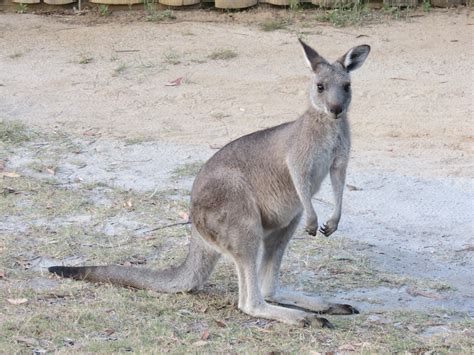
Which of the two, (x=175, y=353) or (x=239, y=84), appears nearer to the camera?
(x=175, y=353)

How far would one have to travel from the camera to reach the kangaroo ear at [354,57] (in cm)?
545

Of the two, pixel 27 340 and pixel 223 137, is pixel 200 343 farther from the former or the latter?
pixel 223 137

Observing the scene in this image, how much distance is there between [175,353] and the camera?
480cm

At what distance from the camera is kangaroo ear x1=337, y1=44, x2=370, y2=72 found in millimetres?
5445

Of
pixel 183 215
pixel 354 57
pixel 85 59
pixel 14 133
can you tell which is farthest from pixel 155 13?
pixel 354 57

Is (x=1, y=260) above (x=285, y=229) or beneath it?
beneath

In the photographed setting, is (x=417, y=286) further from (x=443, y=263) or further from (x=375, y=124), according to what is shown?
(x=375, y=124)

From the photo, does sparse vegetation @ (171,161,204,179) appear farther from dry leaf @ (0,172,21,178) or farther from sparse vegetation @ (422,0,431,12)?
sparse vegetation @ (422,0,431,12)

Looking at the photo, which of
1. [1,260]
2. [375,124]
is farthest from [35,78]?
[1,260]

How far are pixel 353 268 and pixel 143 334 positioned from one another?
1549 mm

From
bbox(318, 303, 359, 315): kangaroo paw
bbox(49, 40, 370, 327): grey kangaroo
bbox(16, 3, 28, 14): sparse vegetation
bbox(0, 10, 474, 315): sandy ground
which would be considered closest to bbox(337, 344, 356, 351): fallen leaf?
bbox(49, 40, 370, 327): grey kangaroo

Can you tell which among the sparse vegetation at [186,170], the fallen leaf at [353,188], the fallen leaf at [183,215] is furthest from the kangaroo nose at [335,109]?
the sparse vegetation at [186,170]

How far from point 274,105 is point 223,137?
31.2 inches

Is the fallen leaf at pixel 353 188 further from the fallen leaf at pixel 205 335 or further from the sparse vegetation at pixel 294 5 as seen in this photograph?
the sparse vegetation at pixel 294 5
